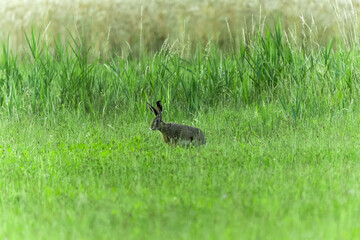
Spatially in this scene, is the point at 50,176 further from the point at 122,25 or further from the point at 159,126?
the point at 122,25

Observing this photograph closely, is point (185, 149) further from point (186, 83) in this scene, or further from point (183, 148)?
point (186, 83)

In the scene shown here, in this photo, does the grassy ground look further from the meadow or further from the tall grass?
the tall grass

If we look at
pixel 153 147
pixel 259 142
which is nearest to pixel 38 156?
pixel 153 147

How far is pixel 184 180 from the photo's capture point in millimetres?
3590

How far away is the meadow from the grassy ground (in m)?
0.01

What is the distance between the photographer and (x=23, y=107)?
5738mm

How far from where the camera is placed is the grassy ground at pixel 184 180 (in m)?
2.77

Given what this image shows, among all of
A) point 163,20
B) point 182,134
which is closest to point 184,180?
point 182,134

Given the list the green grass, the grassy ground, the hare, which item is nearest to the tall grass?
the green grass

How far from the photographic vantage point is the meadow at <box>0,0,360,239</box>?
2.87 metres

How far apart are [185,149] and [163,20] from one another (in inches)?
121

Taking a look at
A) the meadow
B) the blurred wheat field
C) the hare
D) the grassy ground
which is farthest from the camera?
the blurred wheat field

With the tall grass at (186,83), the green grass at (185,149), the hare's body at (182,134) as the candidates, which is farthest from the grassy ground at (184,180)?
the tall grass at (186,83)

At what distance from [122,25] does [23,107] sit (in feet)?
6.71
